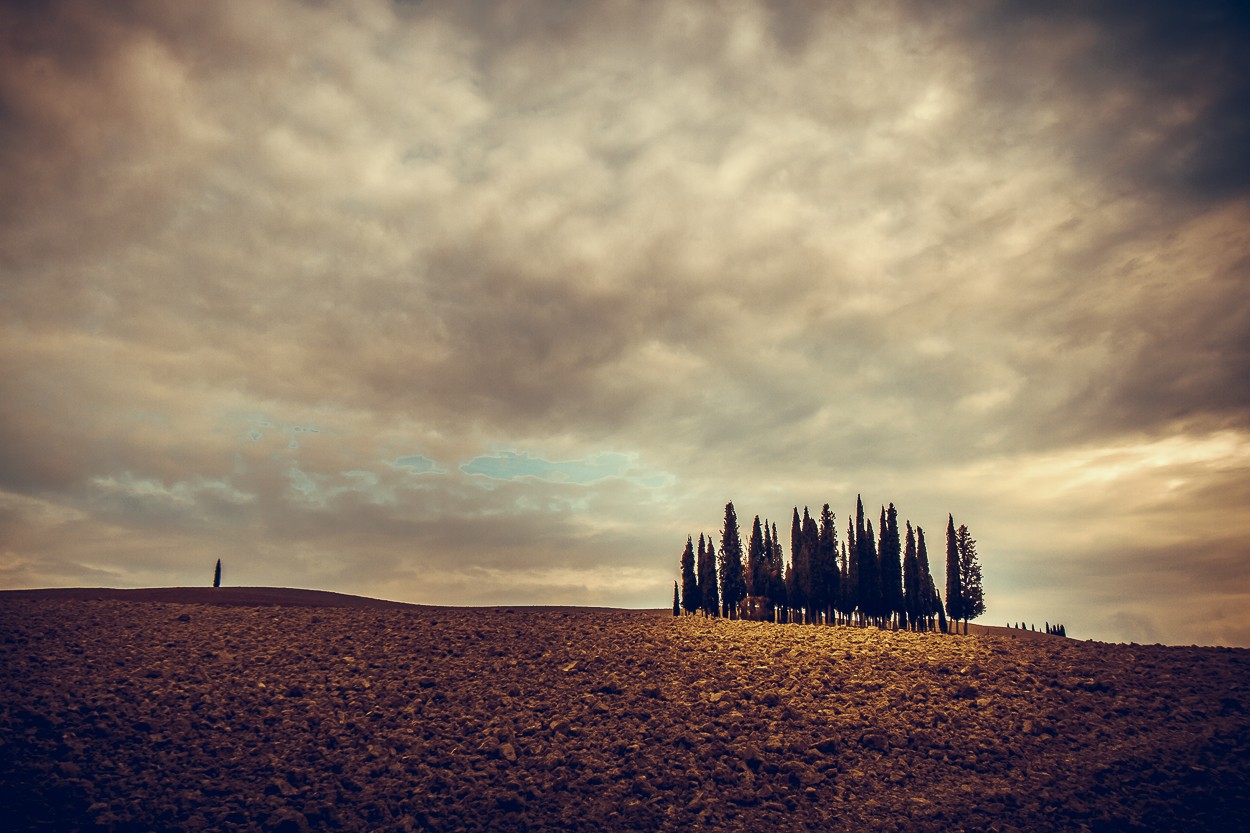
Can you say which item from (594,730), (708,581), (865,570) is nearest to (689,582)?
(708,581)

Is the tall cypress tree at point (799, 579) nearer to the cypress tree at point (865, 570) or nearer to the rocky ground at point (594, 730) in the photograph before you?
the cypress tree at point (865, 570)

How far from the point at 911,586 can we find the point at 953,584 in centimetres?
378

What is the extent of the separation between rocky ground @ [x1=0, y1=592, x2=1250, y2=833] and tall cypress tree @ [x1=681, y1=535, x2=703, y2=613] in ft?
102

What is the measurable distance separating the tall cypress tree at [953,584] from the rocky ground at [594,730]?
1218 inches

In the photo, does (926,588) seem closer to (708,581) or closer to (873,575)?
(873,575)

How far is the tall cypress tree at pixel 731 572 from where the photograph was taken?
71250 millimetres

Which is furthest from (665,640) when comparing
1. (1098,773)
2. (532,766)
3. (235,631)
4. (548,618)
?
(235,631)

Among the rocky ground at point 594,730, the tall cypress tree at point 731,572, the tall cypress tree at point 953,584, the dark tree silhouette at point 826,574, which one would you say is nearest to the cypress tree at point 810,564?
the dark tree silhouette at point 826,574

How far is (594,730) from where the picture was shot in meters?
29.8

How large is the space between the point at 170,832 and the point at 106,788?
3975 millimetres

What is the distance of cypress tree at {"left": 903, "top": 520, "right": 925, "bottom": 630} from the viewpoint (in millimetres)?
69625

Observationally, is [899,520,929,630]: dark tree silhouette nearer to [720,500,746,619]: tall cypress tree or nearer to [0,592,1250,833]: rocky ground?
[720,500,746,619]: tall cypress tree

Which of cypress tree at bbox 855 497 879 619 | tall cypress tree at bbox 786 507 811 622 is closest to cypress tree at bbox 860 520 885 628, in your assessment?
cypress tree at bbox 855 497 879 619

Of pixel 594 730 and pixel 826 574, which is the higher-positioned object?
pixel 826 574
